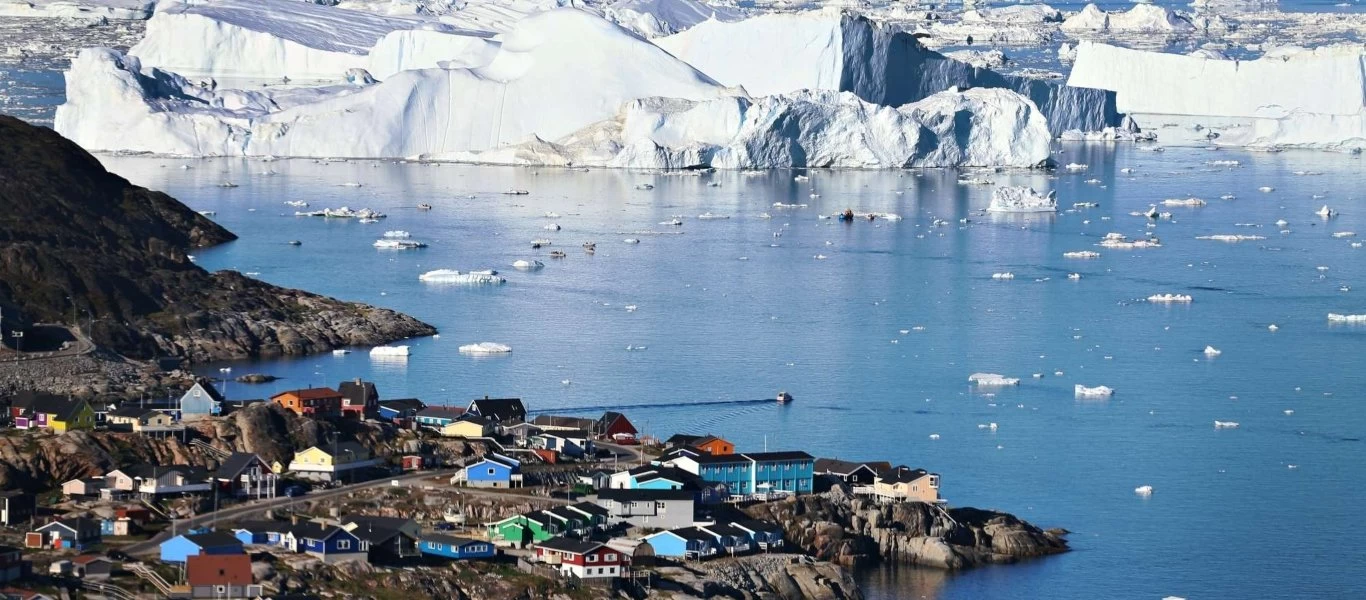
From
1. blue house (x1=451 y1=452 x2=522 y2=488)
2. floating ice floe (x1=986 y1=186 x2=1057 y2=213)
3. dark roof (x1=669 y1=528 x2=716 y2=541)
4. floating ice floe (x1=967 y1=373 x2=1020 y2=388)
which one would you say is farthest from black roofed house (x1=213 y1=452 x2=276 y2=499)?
floating ice floe (x1=986 y1=186 x2=1057 y2=213)

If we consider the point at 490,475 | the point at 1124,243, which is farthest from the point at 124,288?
the point at 1124,243

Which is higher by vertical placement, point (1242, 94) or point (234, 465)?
point (1242, 94)

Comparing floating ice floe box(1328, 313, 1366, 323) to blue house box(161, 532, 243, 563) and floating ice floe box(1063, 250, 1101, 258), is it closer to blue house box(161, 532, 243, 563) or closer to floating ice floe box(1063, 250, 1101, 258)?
floating ice floe box(1063, 250, 1101, 258)

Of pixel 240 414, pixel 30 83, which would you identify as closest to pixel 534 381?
pixel 240 414

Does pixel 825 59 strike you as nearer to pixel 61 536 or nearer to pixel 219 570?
pixel 61 536

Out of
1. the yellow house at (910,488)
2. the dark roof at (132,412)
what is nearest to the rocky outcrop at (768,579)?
the yellow house at (910,488)
